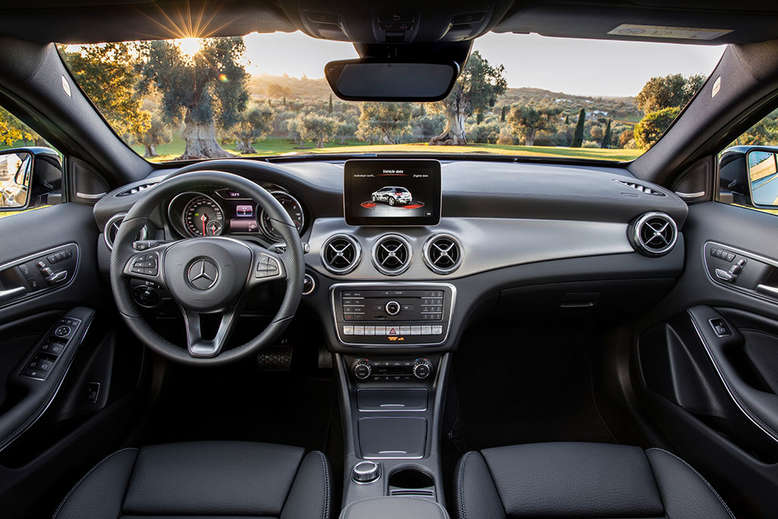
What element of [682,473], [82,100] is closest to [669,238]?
[682,473]

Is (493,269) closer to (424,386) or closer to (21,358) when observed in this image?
(424,386)

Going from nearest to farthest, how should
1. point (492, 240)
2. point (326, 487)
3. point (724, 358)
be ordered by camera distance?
point (326, 487), point (724, 358), point (492, 240)

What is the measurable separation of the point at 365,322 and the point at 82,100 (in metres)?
1.77

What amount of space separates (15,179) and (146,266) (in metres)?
1.06

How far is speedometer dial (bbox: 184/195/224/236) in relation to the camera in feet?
7.63

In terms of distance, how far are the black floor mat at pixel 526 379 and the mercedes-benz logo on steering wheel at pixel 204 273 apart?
5.66ft

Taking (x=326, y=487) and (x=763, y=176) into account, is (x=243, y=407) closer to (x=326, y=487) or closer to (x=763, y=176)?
(x=326, y=487)

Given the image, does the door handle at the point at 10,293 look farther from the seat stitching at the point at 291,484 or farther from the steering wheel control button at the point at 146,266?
the seat stitching at the point at 291,484

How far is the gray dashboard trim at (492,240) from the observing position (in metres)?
2.46

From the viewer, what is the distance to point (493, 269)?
8.30ft

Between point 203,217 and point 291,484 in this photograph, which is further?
point 203,217

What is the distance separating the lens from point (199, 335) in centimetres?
191

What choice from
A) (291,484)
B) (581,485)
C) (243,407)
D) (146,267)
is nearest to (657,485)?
(581,485)

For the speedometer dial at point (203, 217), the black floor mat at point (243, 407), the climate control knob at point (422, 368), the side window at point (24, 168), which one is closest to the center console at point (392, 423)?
the climate control knob at point (422, 368)
